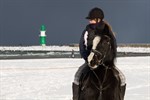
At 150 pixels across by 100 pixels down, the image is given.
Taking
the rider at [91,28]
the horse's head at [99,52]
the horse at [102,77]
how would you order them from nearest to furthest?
the horse's head at [99,52] < the horse at [102,77] < the rider at [91,28]

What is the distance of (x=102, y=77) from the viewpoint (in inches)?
221

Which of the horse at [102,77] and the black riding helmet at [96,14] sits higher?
the black riding helmet at [96,14]

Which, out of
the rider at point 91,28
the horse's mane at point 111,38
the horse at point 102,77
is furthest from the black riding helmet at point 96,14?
the horse at point 102,77

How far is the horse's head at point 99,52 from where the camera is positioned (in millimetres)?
5242

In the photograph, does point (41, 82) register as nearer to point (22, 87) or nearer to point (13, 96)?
point (22, 87)

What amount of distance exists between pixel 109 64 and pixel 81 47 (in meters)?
0.54

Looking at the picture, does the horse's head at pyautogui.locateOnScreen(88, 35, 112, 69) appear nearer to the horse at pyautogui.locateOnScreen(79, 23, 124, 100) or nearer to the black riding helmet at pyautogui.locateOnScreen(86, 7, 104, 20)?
the horse at pyautogui.locateOnScreen(79, 23, 124, 100)

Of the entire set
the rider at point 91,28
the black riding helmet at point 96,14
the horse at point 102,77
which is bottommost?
the horse at point 102,77

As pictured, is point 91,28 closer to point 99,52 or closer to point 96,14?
point 96,14

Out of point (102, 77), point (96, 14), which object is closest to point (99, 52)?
point (102, 77)

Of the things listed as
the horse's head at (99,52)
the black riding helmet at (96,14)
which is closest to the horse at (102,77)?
the horse's head at (99,52)

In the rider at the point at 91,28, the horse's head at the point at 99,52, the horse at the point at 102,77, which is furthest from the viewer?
the rider at the point at 91,28

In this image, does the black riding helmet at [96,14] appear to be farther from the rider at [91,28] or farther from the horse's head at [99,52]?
the horse's head at [99,52]

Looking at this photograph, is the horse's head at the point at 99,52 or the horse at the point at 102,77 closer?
the horse's head at the point at 99,52
